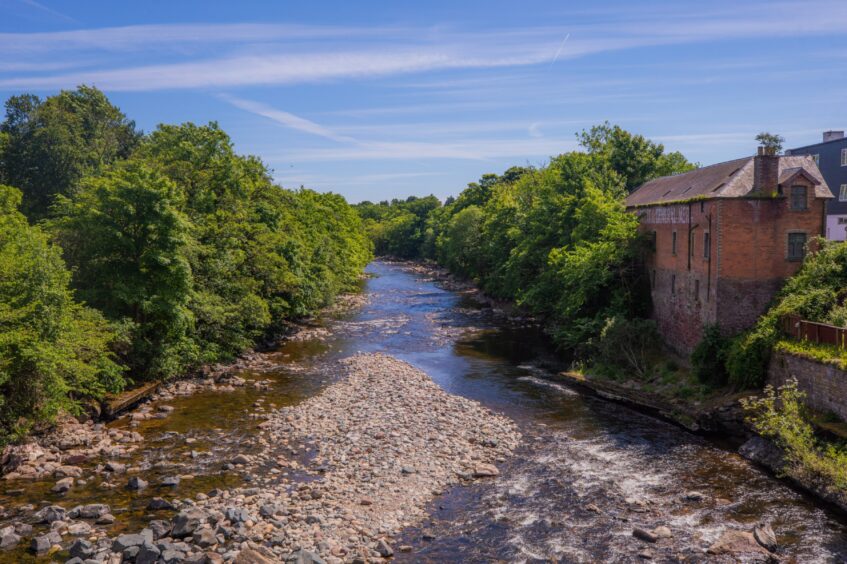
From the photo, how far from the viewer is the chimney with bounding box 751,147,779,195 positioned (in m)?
28.9

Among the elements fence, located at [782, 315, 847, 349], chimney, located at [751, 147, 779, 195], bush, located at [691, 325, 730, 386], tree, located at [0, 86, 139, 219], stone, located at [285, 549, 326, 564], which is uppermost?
tree, located at [0, 86, 139, 219]

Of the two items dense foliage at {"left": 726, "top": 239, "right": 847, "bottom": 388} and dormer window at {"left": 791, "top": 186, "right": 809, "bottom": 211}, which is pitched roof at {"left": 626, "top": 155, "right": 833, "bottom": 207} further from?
dense foliage at {"left": 726, "top": 239, "right": 847, "bottom": 388}

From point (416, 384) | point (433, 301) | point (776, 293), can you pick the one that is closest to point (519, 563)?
point (416, 384)

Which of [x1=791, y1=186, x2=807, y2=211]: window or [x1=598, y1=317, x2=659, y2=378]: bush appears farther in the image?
[x1=598, y1=317, x2=659, y2=378]: bush

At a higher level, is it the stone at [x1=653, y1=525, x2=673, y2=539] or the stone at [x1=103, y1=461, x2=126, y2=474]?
the stone at [x1=103, y1=461, x2=126, y2=474]

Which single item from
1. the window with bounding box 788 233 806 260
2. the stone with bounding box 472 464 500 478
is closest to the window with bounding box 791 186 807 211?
the window with bounding box 788 233 806 260

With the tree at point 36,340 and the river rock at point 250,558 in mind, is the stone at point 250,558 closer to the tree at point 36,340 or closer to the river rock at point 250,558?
the river rock at point 250,558

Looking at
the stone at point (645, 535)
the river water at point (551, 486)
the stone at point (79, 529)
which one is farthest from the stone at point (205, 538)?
the stone at point (645, 535)

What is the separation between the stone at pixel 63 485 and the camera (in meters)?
19.2

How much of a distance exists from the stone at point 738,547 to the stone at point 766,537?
0.13m

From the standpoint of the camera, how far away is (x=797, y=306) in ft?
82.7

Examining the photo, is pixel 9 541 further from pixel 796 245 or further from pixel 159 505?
pixel 796 245

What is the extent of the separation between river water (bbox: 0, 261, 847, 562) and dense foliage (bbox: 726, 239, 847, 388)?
13.0 feet

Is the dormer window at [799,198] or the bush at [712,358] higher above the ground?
the dormer window at [799,198]
